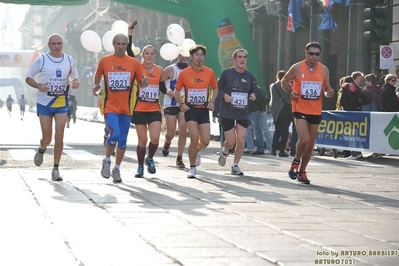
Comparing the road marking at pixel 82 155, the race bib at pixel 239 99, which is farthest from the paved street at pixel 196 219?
the road marking at pixel 82 155

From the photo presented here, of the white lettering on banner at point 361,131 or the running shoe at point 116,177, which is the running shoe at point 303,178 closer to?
the running shoe at point 116,177

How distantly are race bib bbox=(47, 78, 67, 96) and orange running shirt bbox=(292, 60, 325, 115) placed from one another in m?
2.87

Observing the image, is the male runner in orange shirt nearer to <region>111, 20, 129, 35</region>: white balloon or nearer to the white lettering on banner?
<region>111, 20, 129, 35</region>: white balloon

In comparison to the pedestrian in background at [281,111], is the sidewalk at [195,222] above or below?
below

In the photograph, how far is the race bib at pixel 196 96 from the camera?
41.7ft

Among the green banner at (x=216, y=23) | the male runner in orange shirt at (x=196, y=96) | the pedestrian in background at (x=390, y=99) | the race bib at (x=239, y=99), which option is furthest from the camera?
the green banner at (x=216, y=23)

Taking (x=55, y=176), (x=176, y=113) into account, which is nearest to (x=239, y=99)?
(x=176, y=113)

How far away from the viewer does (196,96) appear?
12.7 meters

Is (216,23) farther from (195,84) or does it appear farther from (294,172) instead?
(294,172)

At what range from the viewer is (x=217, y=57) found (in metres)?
28.7

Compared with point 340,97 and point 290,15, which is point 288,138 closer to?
point 340,97

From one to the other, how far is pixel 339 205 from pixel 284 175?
4231 millimetres

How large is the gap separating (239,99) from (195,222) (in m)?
5.72

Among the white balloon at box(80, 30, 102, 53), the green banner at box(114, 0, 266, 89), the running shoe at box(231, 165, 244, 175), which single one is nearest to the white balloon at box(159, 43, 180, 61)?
the white balloon at box(80, 30, 102, 53)
